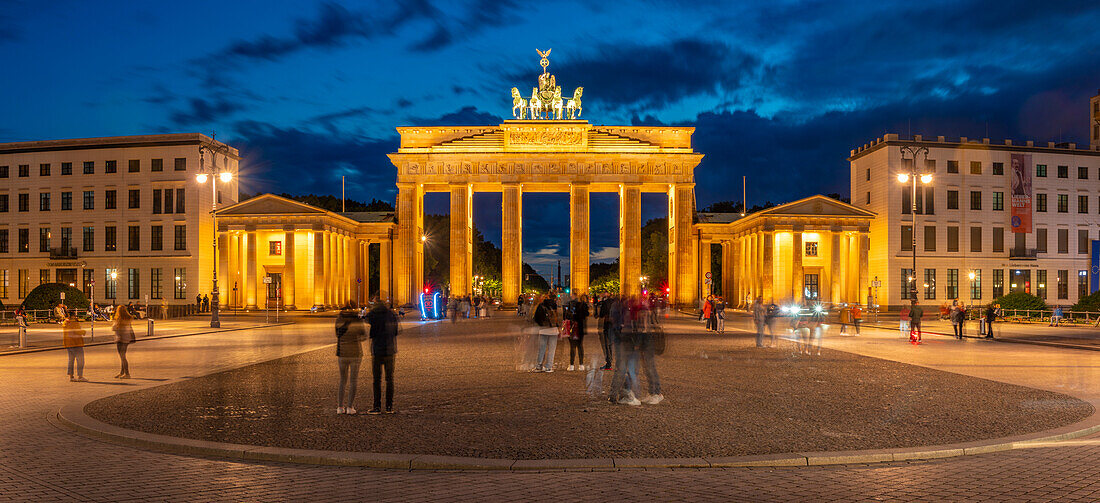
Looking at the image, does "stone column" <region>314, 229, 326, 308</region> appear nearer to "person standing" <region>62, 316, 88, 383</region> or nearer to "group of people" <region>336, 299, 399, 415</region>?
"person standing" <region>62, 316, 88, 383</region>

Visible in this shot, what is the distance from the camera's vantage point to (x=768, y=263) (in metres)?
73.2

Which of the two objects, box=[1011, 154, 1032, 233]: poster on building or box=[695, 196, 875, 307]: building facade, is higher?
box=[1011, 154, 1032, 233]: poster on building

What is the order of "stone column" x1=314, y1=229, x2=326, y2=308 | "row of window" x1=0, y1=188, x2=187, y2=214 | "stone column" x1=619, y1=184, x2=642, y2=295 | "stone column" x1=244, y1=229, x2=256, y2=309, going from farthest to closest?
"stone column" x1=619, y1=184, x2=642, y2=295, "row of window" x1=0, y1=188, x2=187, y2=214, "stone column" x1=244, y1=229, x2=256, y2=309, "stone column" x1=314, y1=229, x2=326, y2=308

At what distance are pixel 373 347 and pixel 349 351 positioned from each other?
42 centimetres

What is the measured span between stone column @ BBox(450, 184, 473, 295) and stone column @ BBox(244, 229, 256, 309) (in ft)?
62.7

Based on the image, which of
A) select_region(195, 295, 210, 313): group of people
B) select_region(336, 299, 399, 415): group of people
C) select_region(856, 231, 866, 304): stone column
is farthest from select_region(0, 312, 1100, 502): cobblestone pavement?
select_region(856, 231, 866, 304): stone column

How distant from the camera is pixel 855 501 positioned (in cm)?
754

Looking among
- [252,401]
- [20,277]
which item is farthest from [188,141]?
[252,401]

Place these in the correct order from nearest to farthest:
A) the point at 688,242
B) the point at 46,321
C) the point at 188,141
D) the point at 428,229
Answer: the point at 46,321
the point at 188,141
the point at 688,242
the point at 428,229

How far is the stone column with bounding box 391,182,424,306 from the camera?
8000 centimetres

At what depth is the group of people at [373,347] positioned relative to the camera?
12672 mm

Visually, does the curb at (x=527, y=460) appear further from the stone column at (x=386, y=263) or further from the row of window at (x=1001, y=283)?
the stone column at (x=386, y=263)

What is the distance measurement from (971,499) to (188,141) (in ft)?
248

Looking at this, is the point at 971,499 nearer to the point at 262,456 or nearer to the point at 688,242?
the point at 262,456
